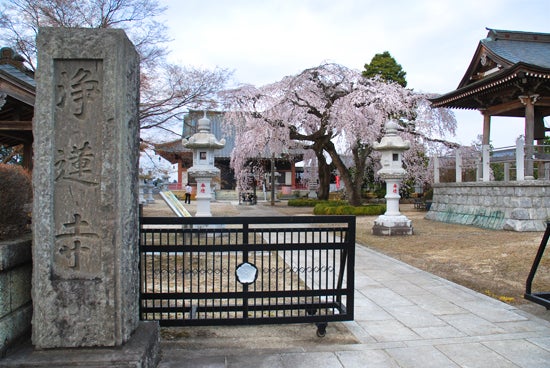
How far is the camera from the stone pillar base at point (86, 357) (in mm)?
2590

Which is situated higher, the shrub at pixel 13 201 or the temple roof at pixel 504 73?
the temple roof at pixel 504 73

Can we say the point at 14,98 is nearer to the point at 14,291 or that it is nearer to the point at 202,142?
the point at 202,142

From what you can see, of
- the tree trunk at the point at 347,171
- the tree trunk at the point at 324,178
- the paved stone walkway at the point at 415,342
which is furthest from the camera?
the tree trunk at the point at 324,178

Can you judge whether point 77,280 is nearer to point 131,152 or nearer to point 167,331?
point 131,152

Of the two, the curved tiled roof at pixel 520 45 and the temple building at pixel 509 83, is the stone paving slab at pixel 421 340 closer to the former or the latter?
the temple building at pixel 509 83

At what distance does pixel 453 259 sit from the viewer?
8039mm

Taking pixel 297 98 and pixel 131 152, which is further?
pixel 297 98

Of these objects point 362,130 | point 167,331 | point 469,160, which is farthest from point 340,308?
point 469,160

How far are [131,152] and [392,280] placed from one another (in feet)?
15.5

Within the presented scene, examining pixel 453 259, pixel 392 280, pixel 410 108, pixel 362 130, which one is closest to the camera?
pixel 392 280

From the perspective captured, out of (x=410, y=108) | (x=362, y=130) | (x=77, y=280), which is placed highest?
(x=410, y=108)

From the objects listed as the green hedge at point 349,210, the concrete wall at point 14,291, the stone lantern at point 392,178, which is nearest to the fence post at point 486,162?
the stone lantern at point 392,178

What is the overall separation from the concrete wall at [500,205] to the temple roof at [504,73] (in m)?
3.50

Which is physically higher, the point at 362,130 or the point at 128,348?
the point at 362,130
